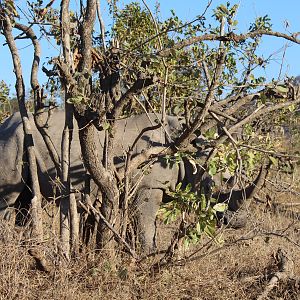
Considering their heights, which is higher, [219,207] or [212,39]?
[212,39]

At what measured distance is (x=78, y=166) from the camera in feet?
25.4

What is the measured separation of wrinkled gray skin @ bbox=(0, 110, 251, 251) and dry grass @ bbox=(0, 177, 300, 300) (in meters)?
1.69

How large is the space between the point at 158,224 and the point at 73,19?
2.61m

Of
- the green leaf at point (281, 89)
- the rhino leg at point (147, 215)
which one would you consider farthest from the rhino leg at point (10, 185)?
the green leaf at point (281, 89)

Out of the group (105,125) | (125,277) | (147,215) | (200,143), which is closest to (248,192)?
(147,215)

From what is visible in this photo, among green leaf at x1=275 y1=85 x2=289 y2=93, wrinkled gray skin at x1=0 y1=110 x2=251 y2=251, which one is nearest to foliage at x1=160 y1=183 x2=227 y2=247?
green leaf at x1=275 y1=85 x2=289 y2=93

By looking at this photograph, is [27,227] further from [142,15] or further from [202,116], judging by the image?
[142,15]

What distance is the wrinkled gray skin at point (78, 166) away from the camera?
7.68 meters

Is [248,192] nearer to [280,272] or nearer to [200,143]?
[280,272]

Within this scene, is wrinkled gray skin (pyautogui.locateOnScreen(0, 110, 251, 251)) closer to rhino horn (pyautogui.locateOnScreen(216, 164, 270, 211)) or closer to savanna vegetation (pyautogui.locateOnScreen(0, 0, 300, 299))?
rhino horn (pyautogui.locateOnScreen(216, 164, 270, 211))

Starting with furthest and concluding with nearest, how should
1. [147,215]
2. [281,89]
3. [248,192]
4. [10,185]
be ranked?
[10,185] → [248,192] → [147,215] → [281,89]

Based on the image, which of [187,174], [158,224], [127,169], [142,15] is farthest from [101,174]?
[142,15]

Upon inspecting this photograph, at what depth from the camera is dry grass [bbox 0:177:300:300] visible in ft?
16.9

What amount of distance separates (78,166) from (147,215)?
92 centimetres
